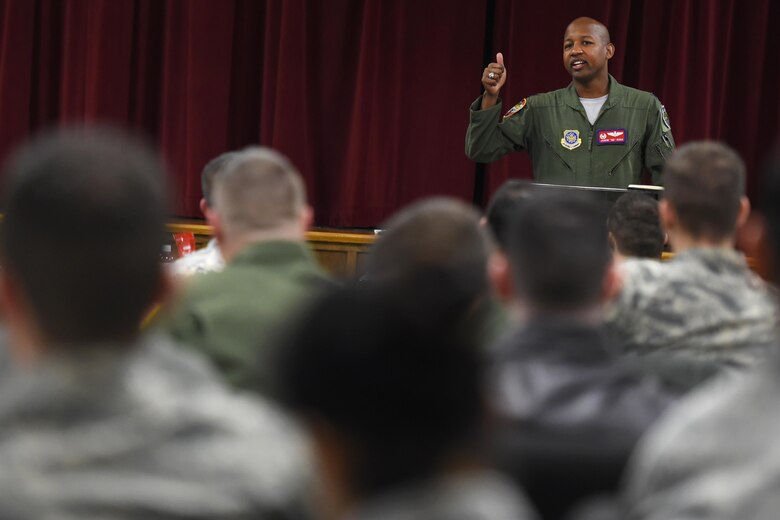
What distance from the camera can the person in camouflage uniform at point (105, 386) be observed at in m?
0.87

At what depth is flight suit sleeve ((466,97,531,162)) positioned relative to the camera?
4.55 metres

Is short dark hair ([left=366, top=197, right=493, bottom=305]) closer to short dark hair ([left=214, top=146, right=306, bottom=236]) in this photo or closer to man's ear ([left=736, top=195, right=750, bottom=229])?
short dark hair ([left=214, top=146, right=306, bottom=236])

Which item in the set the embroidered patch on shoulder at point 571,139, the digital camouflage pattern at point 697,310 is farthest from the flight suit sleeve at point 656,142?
the digital camouflage pattern at point 697,310

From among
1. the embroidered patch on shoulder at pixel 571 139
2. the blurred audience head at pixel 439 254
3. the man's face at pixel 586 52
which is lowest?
the blurred audience head at pixel 439 254

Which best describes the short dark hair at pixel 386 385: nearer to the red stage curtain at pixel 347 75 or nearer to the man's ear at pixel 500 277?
the man's ear at pixel 500 277

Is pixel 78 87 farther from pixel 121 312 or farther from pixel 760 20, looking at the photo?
pixel 121 312

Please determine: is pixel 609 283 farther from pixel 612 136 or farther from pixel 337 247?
pixel 337 247

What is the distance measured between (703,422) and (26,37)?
5460 millimetres

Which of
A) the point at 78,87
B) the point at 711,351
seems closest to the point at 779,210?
the point at 711,351

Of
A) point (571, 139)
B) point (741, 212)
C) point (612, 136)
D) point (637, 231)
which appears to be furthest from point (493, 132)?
point (741, 212)

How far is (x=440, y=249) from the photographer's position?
4.61 ft

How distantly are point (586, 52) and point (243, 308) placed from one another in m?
3.37

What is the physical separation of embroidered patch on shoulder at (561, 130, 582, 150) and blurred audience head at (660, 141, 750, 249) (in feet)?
8.89

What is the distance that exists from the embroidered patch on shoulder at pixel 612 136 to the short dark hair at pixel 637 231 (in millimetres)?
2177
